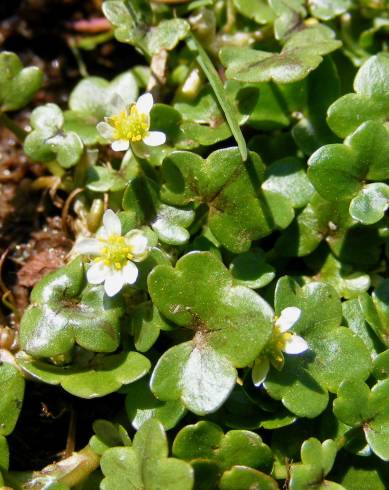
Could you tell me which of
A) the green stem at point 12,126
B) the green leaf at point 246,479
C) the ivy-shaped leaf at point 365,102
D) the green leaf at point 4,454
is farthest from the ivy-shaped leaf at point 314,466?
the green stem at point 12,126

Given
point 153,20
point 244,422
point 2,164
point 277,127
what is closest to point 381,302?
point 244,422

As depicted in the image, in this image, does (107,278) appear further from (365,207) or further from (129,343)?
(365,207)

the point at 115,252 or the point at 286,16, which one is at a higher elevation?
the point at 286,16

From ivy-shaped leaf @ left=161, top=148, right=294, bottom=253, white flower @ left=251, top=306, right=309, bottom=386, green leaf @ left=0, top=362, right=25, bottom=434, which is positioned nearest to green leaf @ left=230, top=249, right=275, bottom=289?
ivy-shaped leaf @ left=161, top=148, right=294, bottom=253

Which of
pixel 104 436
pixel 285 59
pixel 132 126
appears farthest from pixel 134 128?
pixel 104 436

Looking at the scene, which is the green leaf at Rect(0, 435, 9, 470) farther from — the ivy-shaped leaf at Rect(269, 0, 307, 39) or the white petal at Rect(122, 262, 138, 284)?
the ivy-shaped leaf at Rect(269, 0, 307, 39)

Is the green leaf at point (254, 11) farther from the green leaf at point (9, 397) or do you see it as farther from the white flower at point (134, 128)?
the green leaf at point (9, 397)

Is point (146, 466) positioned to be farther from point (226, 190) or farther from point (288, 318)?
point (226, 190)
